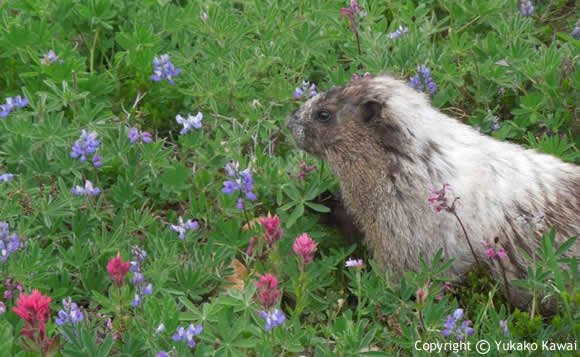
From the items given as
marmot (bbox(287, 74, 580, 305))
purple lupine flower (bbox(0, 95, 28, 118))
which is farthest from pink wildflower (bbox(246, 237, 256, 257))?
purple lupine flower (bbox(0, 95, 28, 118))

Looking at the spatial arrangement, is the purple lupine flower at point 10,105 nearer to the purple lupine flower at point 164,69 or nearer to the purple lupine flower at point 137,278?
the purple lupine flower at point 164,69

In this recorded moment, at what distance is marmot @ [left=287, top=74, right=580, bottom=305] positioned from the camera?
4.92 m

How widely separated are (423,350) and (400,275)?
0.89 meters

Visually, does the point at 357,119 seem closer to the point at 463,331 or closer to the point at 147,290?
the point at 463,331

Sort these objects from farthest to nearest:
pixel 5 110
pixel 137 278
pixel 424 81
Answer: pixel 424 81 < pixel 5 110 < pixel 137 278

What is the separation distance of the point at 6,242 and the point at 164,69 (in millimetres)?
1980

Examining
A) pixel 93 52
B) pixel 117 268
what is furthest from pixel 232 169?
pixel 93 52

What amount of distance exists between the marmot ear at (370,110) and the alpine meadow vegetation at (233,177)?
1.81ft

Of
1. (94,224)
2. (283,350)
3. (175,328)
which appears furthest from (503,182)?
(94,224)

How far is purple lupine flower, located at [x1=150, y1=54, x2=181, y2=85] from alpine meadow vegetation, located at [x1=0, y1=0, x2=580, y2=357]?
0.03 m

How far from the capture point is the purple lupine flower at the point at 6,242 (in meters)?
4.58

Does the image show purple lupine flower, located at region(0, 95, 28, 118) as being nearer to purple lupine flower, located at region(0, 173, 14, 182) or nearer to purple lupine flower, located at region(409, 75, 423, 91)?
purple lupine flower, located at region(0, 173, 14, 182)

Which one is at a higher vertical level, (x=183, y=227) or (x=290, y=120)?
(x=290, y=120)

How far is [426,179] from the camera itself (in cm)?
504
